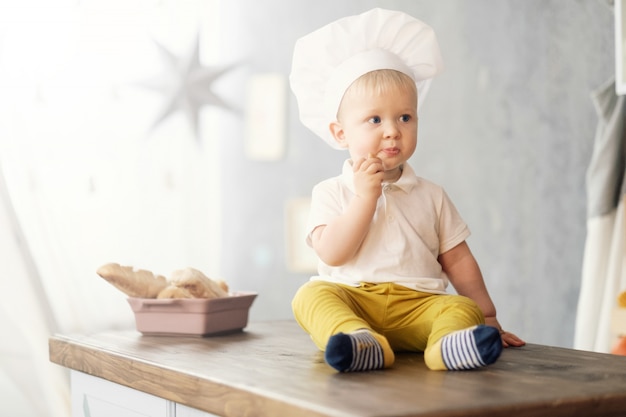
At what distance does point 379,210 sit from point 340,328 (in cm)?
21

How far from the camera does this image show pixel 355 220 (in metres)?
1.03

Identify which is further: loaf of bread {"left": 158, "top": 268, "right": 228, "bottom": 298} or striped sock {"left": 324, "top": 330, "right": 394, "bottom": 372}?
loaf of bread {"left": 158, "top": 268, "right": 228, "bottom": 298}

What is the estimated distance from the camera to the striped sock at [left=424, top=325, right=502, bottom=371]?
849 mm

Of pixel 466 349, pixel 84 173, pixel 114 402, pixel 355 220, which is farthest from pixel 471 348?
pixel 84 173

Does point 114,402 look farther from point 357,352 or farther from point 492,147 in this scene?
point 492,147

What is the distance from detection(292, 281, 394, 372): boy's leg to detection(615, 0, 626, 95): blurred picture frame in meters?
1.21

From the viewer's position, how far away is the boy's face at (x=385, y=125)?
1.07 metres

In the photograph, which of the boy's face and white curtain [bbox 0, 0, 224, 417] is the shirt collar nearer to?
the boy's face

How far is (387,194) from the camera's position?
3.65 feet

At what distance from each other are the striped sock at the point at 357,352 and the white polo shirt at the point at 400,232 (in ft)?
0.59

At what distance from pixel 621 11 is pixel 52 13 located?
4.57ft

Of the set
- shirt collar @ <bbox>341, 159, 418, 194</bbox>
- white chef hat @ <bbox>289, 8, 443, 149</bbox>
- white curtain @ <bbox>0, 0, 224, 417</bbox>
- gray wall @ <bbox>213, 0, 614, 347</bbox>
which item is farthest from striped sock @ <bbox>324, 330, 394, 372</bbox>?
gray wall @ <bbox>213, 0, 614, 347</bbox>

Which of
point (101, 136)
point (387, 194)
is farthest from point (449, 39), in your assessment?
point (387, 194)

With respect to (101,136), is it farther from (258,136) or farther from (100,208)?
(258,136)
